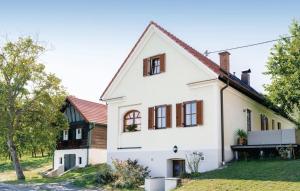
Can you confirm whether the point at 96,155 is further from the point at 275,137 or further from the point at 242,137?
the point at 275,137

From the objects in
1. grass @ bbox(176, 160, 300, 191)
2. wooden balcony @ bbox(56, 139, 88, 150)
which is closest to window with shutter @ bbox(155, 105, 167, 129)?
grass @ bbox(176, 160, 300, 191)

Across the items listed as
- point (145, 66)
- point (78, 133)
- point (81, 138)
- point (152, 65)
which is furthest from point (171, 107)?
point (78, 133)

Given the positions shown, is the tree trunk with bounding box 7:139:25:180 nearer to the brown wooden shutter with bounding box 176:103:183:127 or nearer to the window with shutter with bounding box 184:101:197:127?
the brown wooden shutter with bounding box 176:103:183:127

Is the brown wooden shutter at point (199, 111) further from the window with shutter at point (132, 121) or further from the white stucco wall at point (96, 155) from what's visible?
the white stucco wall at point (96, 155)

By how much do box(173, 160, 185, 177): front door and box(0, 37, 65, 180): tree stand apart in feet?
37.9

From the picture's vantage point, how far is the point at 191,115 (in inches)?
887

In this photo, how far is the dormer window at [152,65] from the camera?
80.4 feet

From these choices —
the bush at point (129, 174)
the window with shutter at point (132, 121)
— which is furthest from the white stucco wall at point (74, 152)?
the bush at point (129, 174)

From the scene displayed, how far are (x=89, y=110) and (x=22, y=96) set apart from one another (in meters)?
9.85

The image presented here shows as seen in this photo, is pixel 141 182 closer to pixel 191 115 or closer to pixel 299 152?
pixel 191 115

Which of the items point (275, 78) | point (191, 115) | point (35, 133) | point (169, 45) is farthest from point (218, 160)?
point (35, 133)

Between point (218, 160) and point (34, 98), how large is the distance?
15.4m

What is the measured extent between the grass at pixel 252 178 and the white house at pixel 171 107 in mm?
1890

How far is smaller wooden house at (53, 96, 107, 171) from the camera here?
3666 cm
